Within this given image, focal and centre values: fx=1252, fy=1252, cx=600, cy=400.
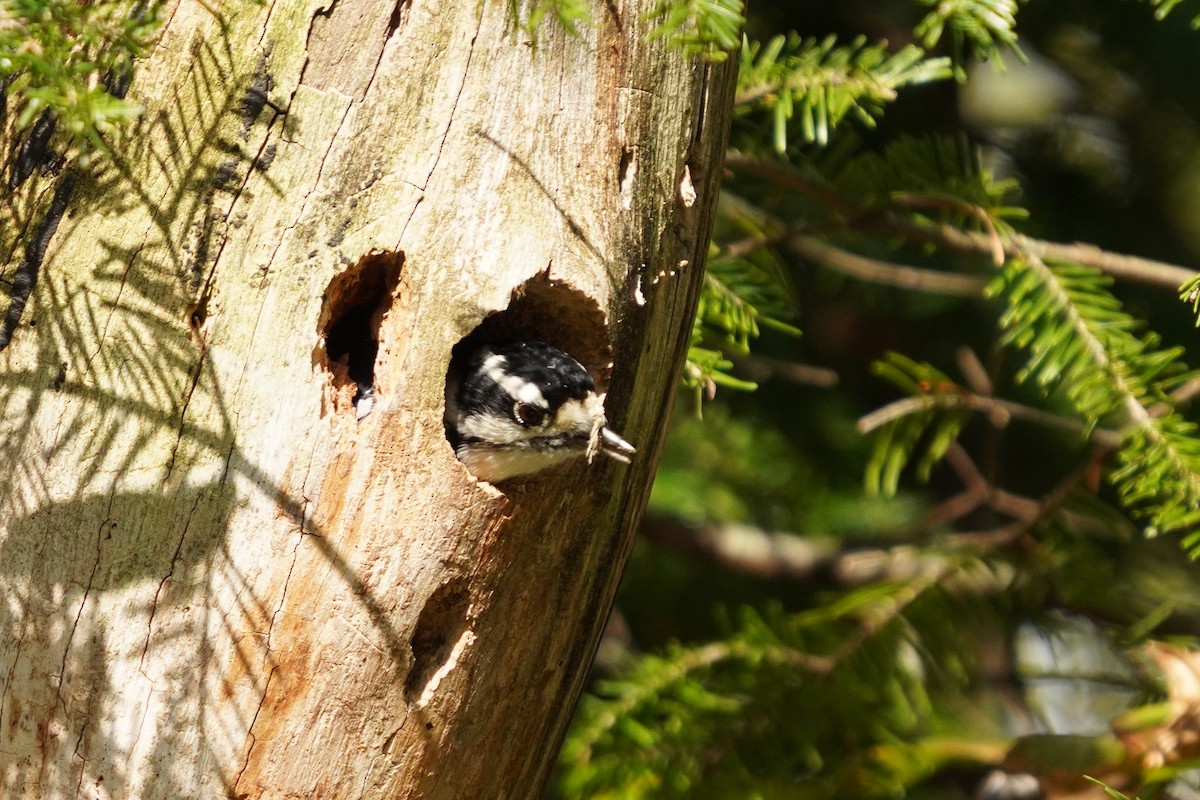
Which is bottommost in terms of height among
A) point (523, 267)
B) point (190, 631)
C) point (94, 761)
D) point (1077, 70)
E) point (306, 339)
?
point (94, 761)

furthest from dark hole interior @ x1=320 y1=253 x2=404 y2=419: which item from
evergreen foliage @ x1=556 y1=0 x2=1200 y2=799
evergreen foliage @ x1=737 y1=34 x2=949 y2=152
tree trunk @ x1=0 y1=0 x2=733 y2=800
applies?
evergreen foliage @ x1=737 y1=34 x2=949 y2=152

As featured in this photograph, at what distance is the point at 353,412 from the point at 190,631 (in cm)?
37

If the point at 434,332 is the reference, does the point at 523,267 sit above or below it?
above

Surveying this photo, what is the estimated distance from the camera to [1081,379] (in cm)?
235

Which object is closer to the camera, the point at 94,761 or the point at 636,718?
the point at 94,761

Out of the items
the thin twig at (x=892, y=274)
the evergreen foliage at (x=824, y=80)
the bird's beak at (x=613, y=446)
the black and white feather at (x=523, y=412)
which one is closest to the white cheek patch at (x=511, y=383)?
the black and white feather at (x=523, y=412)

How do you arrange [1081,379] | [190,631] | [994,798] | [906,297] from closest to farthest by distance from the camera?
1. [190,631]
2. [1081,379]
3. [994,798]
4. [906,297]

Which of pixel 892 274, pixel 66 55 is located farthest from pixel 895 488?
pixel 66 55

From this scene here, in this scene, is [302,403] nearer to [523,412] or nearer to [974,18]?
[523,412]

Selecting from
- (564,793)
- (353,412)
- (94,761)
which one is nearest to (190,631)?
(94,761)

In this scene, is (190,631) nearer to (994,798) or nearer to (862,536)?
(994,798)

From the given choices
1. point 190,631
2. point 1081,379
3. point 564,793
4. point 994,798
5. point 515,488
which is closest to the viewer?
point 190,631

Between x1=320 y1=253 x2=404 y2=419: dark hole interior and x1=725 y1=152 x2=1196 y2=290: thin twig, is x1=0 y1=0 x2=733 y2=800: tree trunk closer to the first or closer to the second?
x1=320 y1=253 x2=404 y2=419: dark hole interior

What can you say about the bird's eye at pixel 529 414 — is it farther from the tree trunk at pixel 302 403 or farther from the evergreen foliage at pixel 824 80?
the evergreen foliage at pixel 824 80
